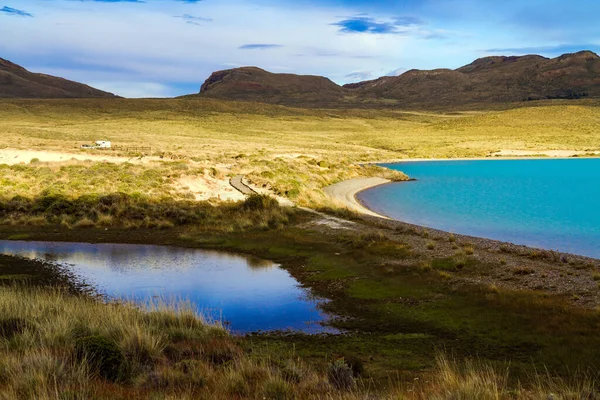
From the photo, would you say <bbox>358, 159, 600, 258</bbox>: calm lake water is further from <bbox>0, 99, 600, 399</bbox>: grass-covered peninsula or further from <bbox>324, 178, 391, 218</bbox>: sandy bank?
<bbox>0, 99, 600, 399</bbox>: grass-covered peninsula

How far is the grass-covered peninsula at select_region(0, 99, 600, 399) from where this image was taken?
6535 mm

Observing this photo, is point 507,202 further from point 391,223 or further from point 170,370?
point 170,370

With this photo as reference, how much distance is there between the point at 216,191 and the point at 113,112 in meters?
105

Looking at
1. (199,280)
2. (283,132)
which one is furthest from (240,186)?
(283,132)

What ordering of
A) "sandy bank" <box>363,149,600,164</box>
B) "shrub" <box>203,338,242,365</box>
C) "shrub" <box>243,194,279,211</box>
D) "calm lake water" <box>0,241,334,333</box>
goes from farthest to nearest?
1. "sandy bank" <box>363,149,600,164</box>
2. "shrub" <box>243,194,279,211</box>
3. "calm lake water" <box>0,241,334,333</box>
4. "shrub" <box>203,338,242,365</box>

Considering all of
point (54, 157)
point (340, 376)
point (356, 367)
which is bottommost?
point (356, 367)

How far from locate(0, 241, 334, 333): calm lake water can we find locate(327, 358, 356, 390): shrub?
4.07 m

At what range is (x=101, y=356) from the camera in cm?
695

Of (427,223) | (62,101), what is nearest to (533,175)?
(427,223)

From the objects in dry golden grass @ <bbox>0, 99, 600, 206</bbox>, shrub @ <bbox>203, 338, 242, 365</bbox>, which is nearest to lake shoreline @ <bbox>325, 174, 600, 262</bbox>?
dry golden grass @ <bbox>0, 99, 600, 206</bbox>

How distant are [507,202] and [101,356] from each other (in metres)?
36.7

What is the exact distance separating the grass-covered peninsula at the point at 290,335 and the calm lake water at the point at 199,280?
2.49 feet

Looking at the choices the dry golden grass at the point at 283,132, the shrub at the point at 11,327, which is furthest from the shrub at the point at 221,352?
the dry golden grass at the point at 283,132

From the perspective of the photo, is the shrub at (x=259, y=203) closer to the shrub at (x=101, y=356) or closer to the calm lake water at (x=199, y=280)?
the calm lake water at (x=199, y=280)
